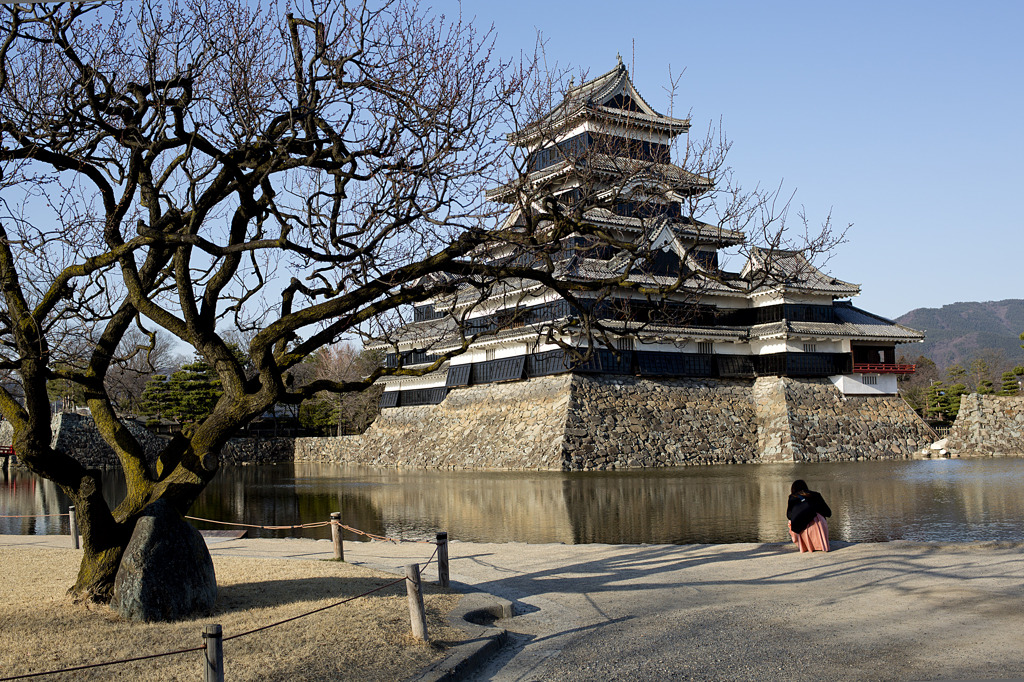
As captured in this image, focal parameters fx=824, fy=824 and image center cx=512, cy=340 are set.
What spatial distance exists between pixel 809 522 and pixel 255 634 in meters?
8.26

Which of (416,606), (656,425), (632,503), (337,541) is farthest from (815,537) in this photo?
(656,425)

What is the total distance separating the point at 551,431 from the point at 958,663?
2827cm

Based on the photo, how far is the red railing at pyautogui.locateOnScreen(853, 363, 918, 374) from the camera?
4184 centimetres

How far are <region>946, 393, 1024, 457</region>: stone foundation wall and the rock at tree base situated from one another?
132 ft

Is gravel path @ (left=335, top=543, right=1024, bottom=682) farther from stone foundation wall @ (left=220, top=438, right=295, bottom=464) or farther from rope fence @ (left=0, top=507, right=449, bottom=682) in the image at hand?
stone foundation wall @ (left=220, top=438, right=295, bottom=464)

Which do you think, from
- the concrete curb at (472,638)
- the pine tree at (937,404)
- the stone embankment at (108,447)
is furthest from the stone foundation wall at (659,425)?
the concrete curb at (472,638)

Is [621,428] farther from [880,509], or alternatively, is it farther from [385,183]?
[385,183]

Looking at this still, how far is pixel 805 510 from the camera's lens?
40.2ft

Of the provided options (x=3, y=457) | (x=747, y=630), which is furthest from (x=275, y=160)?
(x=3, y=457)

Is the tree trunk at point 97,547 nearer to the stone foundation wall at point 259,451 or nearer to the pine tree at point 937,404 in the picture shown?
the stone foundation wall at point 259,451

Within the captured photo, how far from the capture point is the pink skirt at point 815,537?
484 inches

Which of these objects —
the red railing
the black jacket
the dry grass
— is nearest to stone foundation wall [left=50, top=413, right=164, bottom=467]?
the red railing

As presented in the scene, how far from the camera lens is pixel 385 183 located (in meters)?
9.40

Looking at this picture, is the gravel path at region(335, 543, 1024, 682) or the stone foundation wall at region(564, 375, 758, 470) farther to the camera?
the stone foundation wall at region(564, 375, 758, 470)
